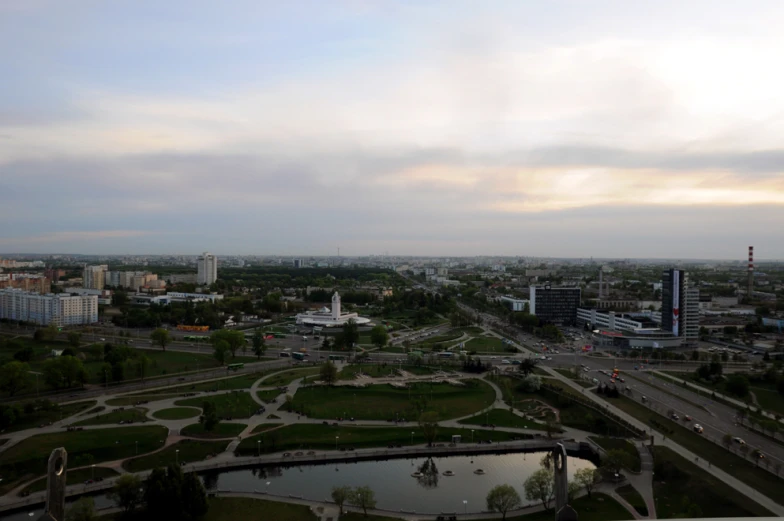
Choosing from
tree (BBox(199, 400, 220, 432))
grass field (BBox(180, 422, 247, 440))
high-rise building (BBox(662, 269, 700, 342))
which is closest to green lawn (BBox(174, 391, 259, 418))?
grass field (BBox(180, 422, 247, 440))

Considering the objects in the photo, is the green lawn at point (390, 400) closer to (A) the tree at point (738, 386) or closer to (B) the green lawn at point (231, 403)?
(B) the green lawn at point (231, 403)

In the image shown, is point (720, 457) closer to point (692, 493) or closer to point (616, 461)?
point (692, 493)

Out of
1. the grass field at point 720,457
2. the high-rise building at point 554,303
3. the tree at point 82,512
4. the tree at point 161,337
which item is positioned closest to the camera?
the tree at point 82,512

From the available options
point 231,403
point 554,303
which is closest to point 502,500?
point 231,403

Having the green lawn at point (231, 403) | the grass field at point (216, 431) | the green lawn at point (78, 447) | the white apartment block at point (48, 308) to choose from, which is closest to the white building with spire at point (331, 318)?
the white apartment block at point (48, 308)

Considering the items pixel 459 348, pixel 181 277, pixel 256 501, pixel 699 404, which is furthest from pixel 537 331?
pixel 181 277

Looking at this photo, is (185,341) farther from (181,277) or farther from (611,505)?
(181,277)
